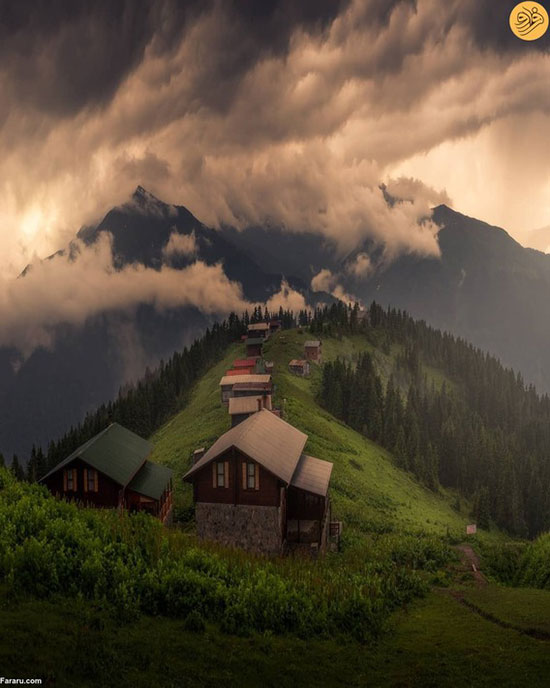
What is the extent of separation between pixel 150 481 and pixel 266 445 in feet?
43.0

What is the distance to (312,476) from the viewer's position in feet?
147

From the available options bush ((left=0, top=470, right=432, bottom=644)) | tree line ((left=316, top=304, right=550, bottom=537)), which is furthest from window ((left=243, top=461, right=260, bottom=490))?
tree line ((left=316, top=304, right=550, bottom=537))

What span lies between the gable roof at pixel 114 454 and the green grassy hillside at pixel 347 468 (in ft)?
32.5

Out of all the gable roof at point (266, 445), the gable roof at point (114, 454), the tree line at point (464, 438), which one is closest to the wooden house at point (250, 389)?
the tree line at point (464, 438)

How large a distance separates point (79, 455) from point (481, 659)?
34.1 metres

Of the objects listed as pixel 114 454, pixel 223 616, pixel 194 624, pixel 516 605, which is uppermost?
pixel 114 454

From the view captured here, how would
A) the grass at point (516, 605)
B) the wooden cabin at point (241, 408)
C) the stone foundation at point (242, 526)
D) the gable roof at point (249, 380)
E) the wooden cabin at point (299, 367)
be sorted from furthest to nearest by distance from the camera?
1. the wooden cabin at point (299, 367)
2. the gable roof at point (249, 380)
3. the wooden cabin at point (241, 408)
4. the stone foundation at point (242, 526)
5. the grass at point (516, 605)

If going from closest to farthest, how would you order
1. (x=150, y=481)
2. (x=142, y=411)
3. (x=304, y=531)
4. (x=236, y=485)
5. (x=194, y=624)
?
(x=194, y=624)
(x=236, y=485)
(x=304, y=531)
(x=150, y=481)
(x=142, y=411)

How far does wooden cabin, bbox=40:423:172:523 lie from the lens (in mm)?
41906

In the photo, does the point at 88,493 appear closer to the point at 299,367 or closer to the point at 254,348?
the point at 299,367

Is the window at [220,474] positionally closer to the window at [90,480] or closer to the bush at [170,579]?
the bush at [170,579]

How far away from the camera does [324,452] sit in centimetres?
7406

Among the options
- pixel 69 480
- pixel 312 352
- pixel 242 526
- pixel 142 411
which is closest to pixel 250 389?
pixel 142 411

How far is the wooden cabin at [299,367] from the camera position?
139 m
